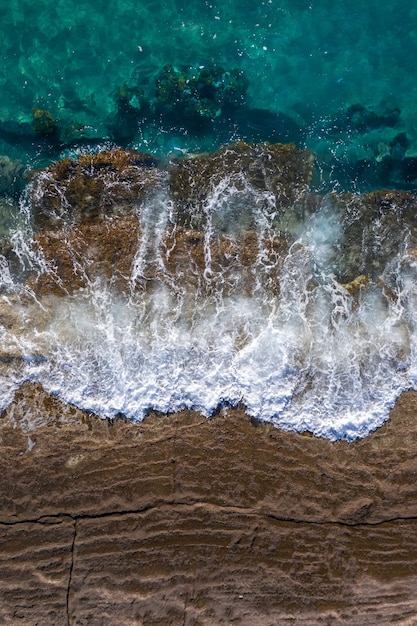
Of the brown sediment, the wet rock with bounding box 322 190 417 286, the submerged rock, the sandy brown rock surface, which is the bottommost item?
the sandy brown rock surface

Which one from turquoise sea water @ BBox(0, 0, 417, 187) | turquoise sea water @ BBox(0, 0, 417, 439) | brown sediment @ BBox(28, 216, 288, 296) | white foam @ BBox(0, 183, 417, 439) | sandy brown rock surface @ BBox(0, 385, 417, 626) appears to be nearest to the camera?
sandy brown rock surface @ BBox(0, 385, 417, 626)

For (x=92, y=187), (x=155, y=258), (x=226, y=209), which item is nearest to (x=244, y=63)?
(x=226, y=209)

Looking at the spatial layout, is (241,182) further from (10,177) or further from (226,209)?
(10,177)

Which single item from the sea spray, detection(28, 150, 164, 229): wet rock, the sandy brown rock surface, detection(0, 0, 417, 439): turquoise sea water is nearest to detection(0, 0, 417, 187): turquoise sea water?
detection(0, 0, 417, 439): turquoise sea water

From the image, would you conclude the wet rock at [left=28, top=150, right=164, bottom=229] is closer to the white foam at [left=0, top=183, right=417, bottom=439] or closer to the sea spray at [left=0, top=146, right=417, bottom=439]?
the sea spray at [left=0, top=146, right=417, bottom=439]

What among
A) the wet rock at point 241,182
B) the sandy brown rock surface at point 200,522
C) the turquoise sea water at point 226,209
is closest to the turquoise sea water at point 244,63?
the turquoise sea water at point 226,209

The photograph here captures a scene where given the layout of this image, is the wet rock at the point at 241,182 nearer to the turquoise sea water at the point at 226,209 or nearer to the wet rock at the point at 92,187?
the turquoise sea water at the point at 226,209

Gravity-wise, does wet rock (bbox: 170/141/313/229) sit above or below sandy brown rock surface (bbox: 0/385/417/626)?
above
